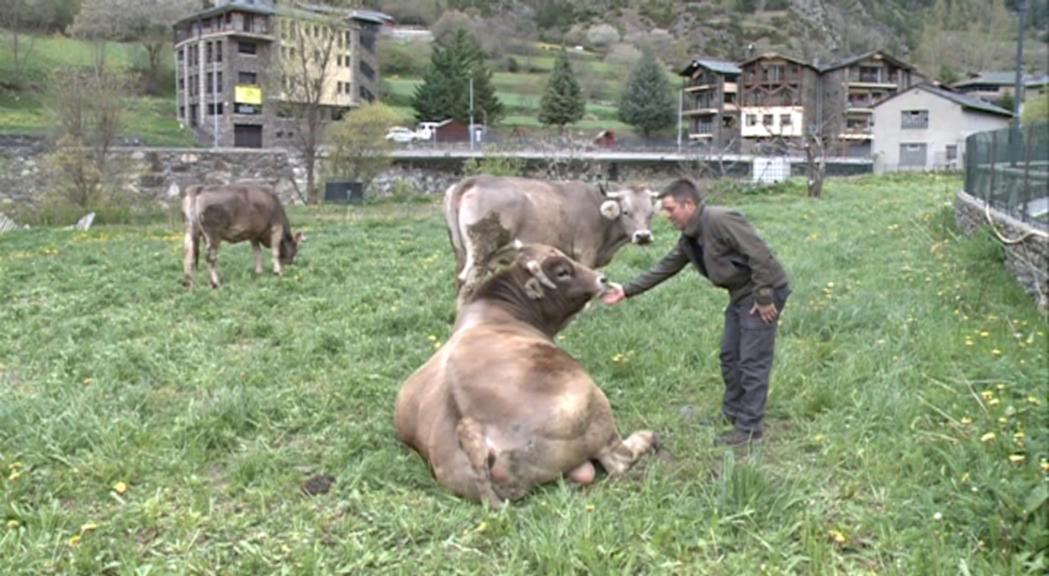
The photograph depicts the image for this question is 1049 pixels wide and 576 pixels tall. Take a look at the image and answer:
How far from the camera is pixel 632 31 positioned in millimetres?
163750

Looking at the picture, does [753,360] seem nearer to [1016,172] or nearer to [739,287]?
[739,287]

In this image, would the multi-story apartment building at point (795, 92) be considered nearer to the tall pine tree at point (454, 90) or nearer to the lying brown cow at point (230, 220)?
the tall pine tree at point (454, 90)

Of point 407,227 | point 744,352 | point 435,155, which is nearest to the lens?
point 744,352

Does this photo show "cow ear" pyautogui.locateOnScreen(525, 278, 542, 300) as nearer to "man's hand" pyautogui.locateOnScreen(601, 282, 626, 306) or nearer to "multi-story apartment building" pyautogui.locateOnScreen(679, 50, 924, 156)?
"man's hand" pyautogui.locateOnScreen(601, 282, 626, 306)

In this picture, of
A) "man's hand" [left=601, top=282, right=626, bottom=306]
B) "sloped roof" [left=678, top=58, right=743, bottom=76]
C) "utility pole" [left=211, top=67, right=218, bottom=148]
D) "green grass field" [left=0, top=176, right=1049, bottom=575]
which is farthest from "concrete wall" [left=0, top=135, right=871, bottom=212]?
"sloped roof" [left=678, top=58, right=743, bottom=76]

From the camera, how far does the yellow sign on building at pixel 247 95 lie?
224ft

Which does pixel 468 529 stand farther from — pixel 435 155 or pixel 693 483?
pixel 435 155

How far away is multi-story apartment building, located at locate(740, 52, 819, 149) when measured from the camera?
83188 millimetres

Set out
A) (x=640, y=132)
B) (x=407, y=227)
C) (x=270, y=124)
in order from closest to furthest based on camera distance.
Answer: (x=407, y=227)
(x=270, y=124)
(x=640, y=132)

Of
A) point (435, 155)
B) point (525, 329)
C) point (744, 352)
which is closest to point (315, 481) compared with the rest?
point (525, 329)

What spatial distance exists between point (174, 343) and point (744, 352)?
557 cm

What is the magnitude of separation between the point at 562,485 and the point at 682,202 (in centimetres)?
216

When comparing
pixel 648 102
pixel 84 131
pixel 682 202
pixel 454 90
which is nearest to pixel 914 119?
pixel 648 102

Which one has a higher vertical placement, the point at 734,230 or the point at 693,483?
the point at 734,230
